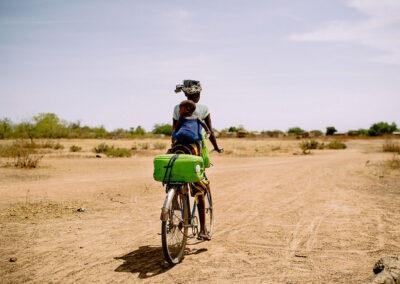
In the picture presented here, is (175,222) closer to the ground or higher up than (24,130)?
closer to the ground

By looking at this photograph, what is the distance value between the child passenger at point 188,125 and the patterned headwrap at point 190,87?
266 mm

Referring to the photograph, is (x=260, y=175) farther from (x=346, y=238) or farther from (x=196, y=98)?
(x=196, y=98)

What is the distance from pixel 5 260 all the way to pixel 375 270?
441 cm

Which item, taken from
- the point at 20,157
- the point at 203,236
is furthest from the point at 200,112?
the point at 20,157

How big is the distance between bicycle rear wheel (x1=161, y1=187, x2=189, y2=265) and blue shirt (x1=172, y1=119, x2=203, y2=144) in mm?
659

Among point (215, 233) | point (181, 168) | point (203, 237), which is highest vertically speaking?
point (181, 168)

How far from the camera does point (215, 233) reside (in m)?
5.64

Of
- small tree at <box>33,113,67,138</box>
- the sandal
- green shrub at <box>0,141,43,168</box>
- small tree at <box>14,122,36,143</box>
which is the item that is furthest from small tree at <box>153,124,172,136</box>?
the sandal

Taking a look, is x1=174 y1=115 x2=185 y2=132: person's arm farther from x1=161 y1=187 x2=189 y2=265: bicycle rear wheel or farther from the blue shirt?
x1=161 y1=187 x2=189 y2=265: bicycle rear wheel

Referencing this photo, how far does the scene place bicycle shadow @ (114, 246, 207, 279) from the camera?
13.2 ft

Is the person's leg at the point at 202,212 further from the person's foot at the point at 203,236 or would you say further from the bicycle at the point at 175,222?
the bicycle at the point at 175,222

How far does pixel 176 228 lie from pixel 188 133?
1.16 meters

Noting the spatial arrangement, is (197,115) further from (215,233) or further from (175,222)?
(215,233)

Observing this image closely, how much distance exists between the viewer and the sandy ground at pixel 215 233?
400 cm
